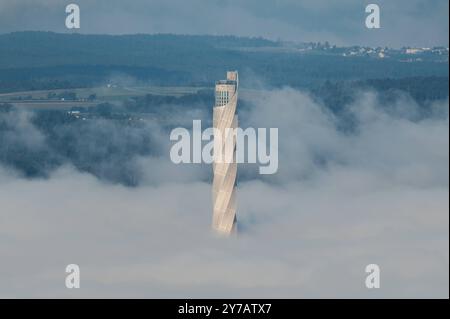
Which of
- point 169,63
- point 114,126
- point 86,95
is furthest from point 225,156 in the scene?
point 169,63

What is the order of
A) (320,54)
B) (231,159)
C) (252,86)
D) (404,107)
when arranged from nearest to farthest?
(231,159) < (404,107) < (252,86) < (320,54)

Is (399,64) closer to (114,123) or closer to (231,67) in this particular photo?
(231,67)

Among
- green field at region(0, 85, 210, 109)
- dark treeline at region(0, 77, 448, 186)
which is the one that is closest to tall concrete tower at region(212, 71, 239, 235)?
dark treeline at region(0, 77, 448, 186)

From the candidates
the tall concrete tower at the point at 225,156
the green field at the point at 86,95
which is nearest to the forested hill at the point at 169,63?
the green field at the point at 86,95

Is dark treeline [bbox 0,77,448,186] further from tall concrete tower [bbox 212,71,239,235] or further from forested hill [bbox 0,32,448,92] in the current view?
tall concrete tower [bbox 212,71,239,235]

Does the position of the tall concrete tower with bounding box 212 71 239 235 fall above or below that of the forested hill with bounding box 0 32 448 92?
below

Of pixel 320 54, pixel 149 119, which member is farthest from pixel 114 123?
pixel 320 54
